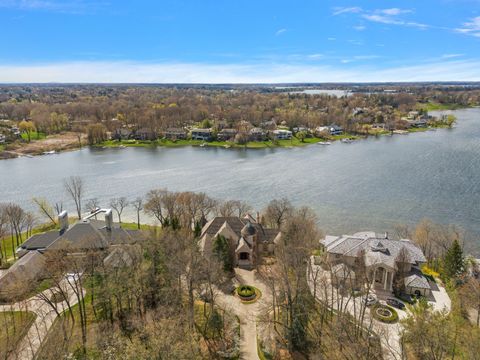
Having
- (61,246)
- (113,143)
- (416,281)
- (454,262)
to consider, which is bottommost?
(113,143)

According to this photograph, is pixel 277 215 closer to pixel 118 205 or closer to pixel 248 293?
pixel 248 293

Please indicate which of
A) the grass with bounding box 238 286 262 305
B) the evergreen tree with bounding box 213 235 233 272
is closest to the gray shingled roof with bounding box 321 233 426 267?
the grass with bounding box 238 286 262 305

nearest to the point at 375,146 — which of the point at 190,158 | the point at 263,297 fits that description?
the point at 190,158

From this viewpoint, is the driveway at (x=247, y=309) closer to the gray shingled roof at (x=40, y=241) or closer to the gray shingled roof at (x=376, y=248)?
the gray shingled roof at (x=376, y=248)

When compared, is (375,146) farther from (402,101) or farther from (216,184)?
(402,101)

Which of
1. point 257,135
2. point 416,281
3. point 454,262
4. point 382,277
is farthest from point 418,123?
point 382,277

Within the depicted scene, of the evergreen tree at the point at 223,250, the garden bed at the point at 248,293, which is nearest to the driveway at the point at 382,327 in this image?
the garden bed at the point at 248,293
